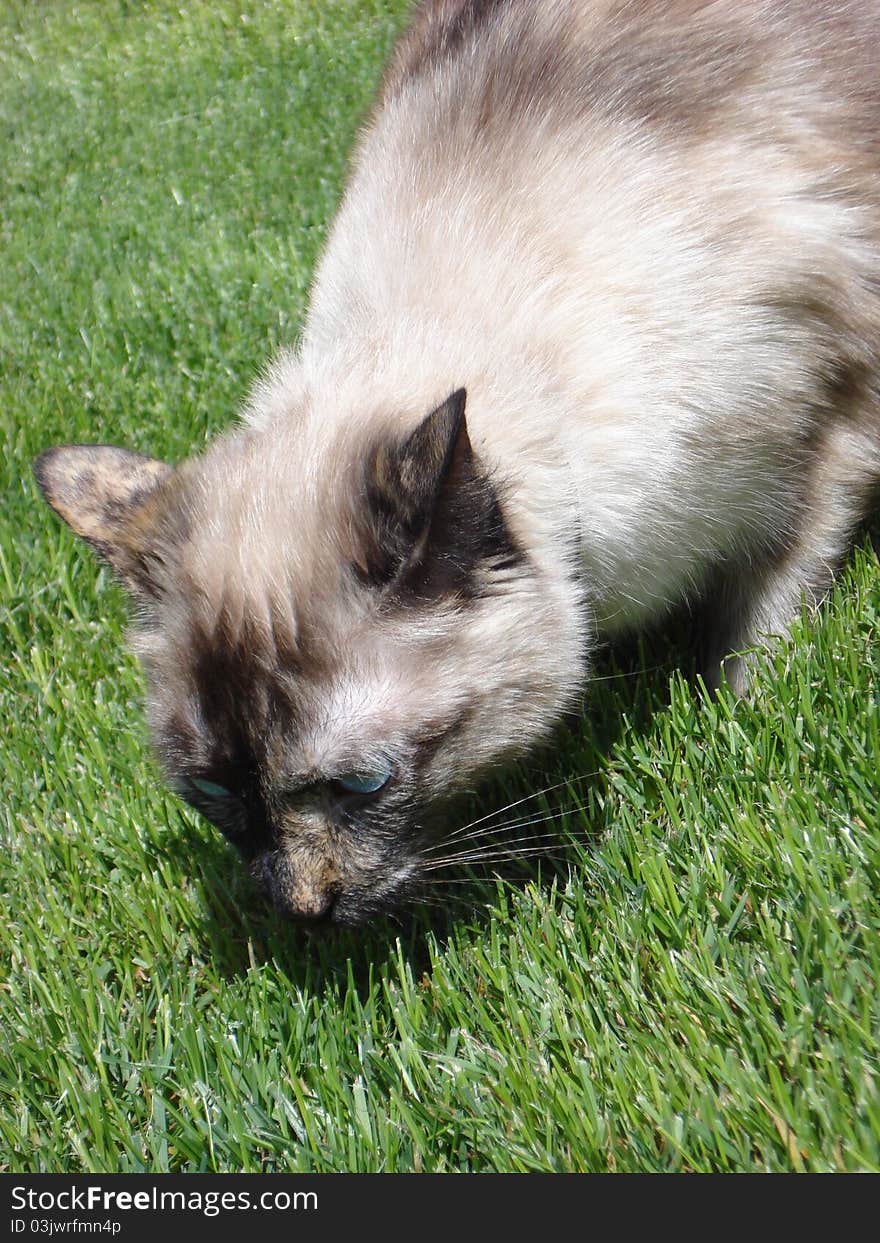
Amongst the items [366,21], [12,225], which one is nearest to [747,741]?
[12,225]

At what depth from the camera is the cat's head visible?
240 centimetres

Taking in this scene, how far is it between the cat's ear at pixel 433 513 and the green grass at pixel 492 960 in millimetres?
787

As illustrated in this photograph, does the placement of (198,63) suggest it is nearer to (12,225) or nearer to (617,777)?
(12,225)

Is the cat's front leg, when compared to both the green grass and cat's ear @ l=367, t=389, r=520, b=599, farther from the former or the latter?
cat's ear @ l=367, t=389, r=520, b=599

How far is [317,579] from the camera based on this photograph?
2.44 meters

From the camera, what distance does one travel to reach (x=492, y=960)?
267 centimetres

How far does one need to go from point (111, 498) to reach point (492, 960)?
1366 mm

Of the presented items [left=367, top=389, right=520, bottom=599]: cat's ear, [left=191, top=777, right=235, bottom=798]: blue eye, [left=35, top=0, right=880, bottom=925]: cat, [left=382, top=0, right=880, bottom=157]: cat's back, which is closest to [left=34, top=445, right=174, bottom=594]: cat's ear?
[left=35, top=0, right=880, bottom=925]: cat

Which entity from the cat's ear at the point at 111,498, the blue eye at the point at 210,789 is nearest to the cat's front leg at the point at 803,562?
the blue eye at the point at 210,789

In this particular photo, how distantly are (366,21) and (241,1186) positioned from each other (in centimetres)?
782

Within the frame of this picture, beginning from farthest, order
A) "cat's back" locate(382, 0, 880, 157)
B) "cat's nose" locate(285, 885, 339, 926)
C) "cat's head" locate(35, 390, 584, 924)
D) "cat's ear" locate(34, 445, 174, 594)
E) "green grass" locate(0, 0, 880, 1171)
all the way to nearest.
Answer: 1. "cat's back" locate(382, 0, 880, 157)
2. "cat's ear" locate(34, 445, 174, 594)
3. "cat's nose" locate(285, 885, 339, 926)
4. "cat's head" locate(35, 390, 584, 924)
5. "green grass" locate(0, 0, 880, 1171)

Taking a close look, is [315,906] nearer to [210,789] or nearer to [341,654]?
[210,789]

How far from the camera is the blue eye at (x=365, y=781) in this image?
7.95 ft

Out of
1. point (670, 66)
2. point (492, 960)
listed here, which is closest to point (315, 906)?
point (492, 960)
